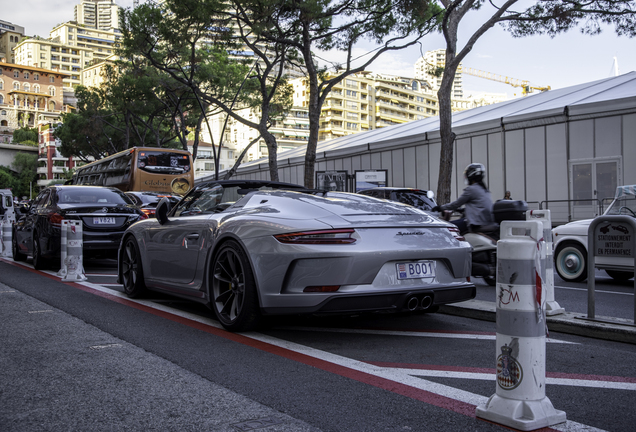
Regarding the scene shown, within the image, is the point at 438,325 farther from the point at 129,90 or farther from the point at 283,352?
the point at 129,90

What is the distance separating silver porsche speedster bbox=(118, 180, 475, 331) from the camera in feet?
14.7

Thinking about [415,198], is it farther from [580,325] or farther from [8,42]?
[8,42]

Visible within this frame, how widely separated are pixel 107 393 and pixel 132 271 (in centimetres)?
402

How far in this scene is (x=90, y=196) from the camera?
11.6 metres

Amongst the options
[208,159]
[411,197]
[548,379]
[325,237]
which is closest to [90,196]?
[411,197]

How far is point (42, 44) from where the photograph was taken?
173625 millimetres

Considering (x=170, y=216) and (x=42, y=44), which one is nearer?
(x=170, y=216)

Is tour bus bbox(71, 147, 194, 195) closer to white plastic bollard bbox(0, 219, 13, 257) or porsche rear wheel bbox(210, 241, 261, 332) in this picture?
white plastic bollard bbox(0, 219, 13, 257)

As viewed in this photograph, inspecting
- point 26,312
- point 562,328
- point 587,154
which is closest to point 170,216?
point 26,312

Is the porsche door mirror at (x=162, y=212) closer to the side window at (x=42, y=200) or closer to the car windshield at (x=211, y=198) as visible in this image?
the car windshield at (x=211, y=198)

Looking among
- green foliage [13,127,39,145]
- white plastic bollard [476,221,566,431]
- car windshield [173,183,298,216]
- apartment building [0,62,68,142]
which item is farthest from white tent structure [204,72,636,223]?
apartment building [0,62,68,142]

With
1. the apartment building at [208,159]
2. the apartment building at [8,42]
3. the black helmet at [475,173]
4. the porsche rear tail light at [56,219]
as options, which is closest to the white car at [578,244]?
the black helmet at [475,173]

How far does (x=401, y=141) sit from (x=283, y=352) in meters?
21.7

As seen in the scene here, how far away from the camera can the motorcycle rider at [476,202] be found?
809cm
